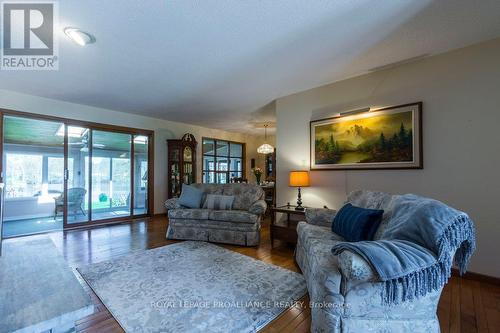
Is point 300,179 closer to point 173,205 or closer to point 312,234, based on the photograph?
point 312,234

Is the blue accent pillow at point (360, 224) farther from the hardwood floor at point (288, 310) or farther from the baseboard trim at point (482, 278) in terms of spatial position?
the baseboard trim at point (482, 278)

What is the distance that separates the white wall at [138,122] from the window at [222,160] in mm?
220

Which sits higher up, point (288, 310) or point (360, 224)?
point (360, 224)

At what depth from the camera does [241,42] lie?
2.29 metres

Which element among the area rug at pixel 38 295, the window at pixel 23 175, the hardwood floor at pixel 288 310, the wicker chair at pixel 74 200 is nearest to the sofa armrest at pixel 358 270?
the hardwood floor at pixel 288 310

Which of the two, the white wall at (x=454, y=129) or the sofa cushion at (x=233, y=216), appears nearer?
the white wall at (x=454, y=129)

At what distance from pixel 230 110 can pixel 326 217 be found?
10.2 ft

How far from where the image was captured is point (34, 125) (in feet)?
13.7

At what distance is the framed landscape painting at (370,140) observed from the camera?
2.75 m

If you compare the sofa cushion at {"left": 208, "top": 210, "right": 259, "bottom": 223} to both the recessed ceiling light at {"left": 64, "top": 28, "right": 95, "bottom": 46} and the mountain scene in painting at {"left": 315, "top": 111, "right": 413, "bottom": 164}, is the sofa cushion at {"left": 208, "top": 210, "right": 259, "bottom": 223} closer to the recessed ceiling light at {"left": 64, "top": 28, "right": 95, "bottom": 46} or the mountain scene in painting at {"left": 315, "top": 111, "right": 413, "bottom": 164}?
the mountain scene in painting at {"left": 315, "top": 111, "right": 413, "bottom": 164}

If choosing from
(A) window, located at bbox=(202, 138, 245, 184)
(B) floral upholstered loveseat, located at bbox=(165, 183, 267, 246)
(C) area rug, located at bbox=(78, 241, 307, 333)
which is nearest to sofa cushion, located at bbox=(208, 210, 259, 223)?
(B) floral upholstered loveseat, located at bbox=(165, 183, 267, 246)

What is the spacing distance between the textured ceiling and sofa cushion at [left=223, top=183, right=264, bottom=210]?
1.62 m

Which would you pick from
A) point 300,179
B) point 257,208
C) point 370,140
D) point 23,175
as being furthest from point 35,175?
point 370,140

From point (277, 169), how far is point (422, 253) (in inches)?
115
